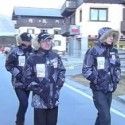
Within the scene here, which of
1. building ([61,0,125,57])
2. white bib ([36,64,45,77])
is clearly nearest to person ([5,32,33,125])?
white bib ([36,64,45,77])

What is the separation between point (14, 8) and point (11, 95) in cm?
10466

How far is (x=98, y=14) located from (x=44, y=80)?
51.7m

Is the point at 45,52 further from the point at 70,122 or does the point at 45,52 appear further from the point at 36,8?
the point at 36,8

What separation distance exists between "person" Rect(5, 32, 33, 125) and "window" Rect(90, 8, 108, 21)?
49408 mm

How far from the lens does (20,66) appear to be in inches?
364

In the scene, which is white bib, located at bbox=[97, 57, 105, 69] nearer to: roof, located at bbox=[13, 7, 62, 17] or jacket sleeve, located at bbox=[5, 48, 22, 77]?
jacket sleeve, located at bbox=[5, 48, 22, 77]

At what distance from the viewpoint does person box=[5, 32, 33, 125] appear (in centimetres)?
904

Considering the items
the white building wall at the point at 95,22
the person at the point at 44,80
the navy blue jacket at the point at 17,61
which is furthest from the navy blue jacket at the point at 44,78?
the white building wall at the point at 95,22

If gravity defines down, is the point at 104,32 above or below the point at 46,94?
above

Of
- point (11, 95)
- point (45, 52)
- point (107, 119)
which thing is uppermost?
point (45, 52)

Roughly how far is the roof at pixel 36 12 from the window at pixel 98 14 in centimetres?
5698

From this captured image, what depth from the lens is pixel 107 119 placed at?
25.9ft

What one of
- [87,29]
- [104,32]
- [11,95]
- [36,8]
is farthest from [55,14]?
[104,32]

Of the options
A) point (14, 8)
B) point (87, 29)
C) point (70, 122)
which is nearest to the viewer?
point (70, 122)
